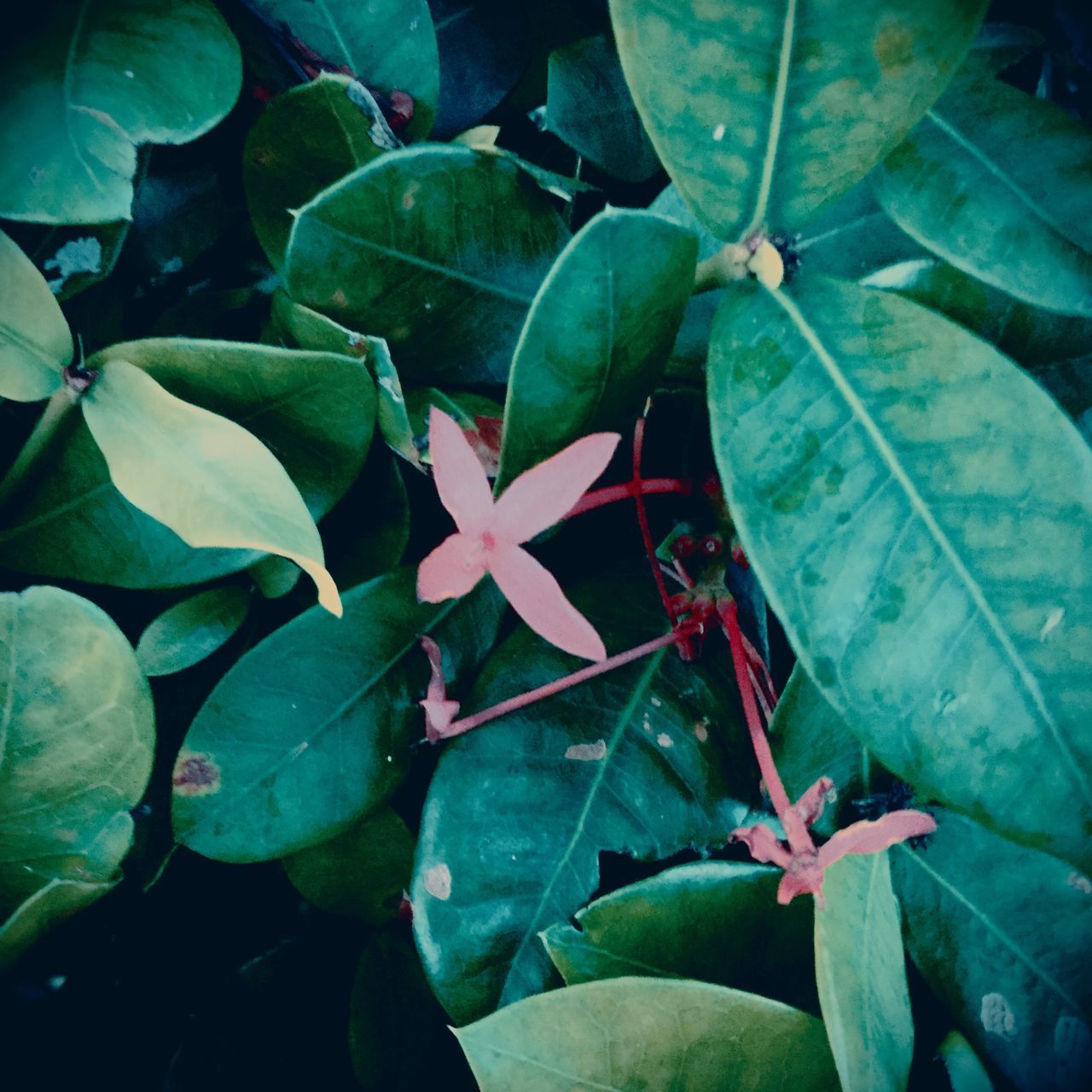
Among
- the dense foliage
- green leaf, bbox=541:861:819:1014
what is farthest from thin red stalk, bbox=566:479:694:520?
green leaf, bbox=541:861:819:1014

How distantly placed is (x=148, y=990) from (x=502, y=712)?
38cm

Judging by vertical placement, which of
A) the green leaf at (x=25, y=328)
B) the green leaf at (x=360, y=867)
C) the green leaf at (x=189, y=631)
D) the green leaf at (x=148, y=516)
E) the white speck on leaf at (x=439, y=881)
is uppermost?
the green leaf at (x=25, y=328)

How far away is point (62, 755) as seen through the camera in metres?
0.53

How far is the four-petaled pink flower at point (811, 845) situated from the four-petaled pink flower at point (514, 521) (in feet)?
0.55

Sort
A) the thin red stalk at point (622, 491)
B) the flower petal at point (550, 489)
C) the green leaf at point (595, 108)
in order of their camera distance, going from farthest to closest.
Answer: the green leaf at point (595, 108) < the thin red stalk at point (622, 491) < the flower petal at point (550, 489)

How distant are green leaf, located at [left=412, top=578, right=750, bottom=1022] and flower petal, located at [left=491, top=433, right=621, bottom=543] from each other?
7.0 inches

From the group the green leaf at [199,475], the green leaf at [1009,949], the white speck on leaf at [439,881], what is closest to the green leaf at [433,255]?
the green leaf at [199,475]

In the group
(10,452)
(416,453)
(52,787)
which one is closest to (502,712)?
(416,453)

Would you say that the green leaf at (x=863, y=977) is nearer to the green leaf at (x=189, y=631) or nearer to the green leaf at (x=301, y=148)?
the green leaf at (x=189, y=631)

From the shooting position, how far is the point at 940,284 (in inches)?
21.2

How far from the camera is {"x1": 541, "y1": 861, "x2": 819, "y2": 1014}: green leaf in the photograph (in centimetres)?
52

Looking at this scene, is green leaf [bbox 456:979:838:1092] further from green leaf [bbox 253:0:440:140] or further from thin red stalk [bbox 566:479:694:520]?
green leaf [bbox 253:0:440:140]

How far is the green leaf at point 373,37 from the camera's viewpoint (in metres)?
0.60

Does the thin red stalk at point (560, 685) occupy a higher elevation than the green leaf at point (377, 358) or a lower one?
lower
